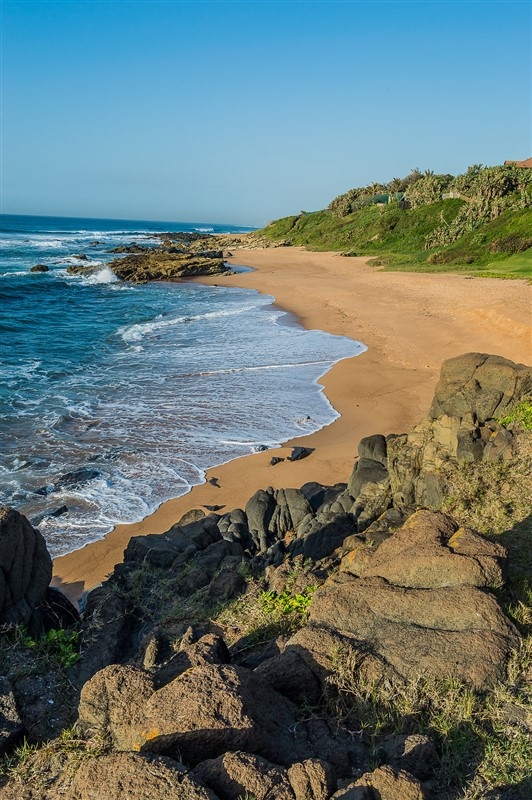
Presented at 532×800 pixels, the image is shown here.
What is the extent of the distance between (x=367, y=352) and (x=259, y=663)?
52.6 ft

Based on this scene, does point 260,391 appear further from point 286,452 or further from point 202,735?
point 202,735

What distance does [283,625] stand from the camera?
4.96 metres

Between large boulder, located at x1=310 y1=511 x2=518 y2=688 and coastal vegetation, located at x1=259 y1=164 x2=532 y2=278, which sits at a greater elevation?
coastal vegetation, located at x1=259 y1=164 x2=532 y2=278

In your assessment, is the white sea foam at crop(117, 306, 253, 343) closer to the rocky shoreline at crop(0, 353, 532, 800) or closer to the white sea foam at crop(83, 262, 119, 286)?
the white sea foam at crop(83, 262, 119, 286)

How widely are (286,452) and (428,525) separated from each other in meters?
6.73

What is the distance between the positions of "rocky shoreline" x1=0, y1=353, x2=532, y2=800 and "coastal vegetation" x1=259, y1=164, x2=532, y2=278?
87.8 ft

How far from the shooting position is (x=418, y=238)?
45.1m

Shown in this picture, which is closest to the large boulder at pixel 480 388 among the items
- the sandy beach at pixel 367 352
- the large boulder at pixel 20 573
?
the sandy beach at pixel 367 352

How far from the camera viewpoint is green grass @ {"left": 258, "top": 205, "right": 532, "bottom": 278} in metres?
34.9

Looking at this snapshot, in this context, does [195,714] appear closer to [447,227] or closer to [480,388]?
[480,388]

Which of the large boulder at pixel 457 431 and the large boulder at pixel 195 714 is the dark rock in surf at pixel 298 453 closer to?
the large boulder at pixel 457 431

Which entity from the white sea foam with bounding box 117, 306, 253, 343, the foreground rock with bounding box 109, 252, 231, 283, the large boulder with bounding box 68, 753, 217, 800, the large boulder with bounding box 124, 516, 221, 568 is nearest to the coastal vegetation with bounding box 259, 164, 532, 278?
the foreground rock with bounding box 109, 252, 231, 283

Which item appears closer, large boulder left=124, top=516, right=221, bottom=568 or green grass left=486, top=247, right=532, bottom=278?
large boulder left=124, top=516, right=221, bottom=568

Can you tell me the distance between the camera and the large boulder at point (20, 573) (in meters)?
5.17
